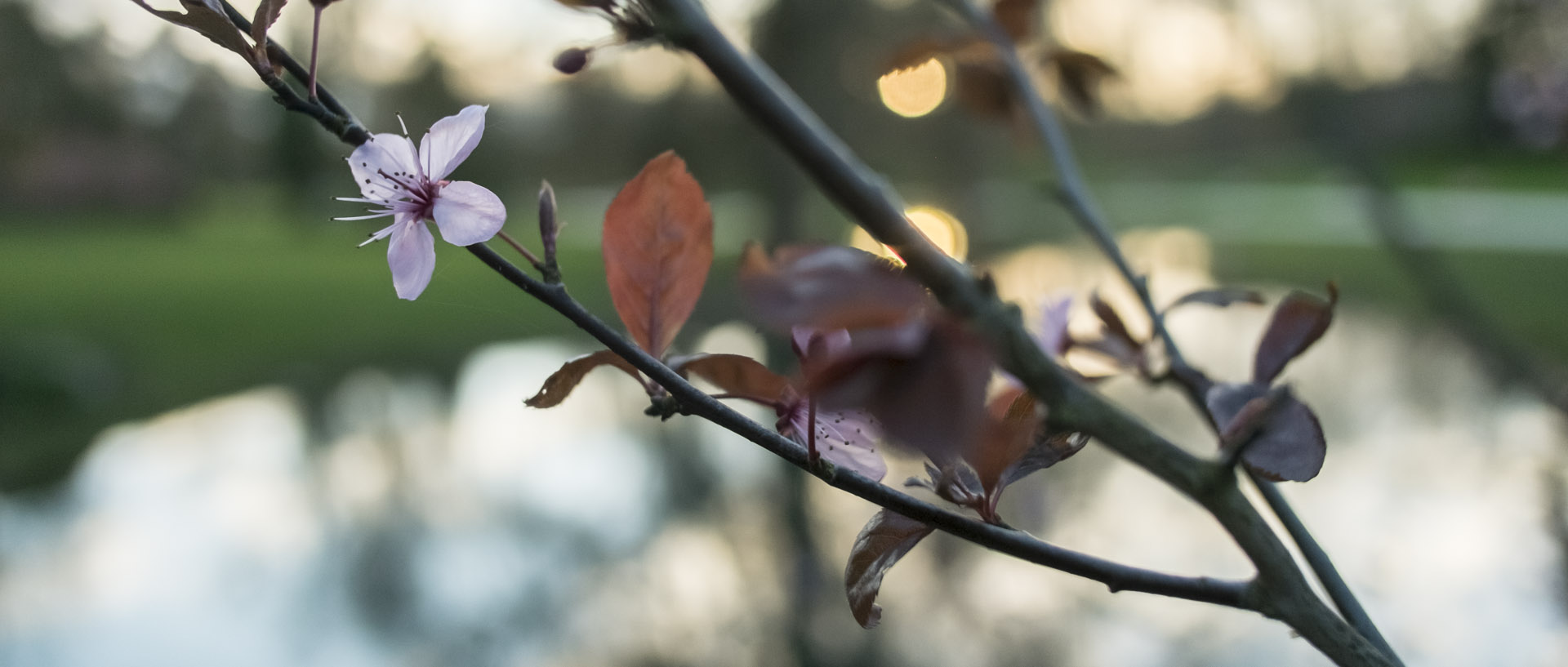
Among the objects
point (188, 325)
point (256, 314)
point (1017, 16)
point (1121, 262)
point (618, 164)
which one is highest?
point (618, 164)

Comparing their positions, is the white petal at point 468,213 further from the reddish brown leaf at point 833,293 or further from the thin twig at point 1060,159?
the thin twig at point 1060,159

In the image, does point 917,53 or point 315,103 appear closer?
point 315,103

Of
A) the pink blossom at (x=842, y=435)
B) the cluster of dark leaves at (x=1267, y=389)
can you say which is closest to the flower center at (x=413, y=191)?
the pink blossom at (x=842, y=435)

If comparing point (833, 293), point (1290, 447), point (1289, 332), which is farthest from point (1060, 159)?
point (833, 293)

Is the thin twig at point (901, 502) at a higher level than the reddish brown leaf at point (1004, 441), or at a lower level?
lower

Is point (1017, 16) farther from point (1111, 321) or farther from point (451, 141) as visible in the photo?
point (451, 141)

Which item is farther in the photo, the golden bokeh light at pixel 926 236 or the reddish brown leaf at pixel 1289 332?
the reddish brown leaf at pixel 1289 332
